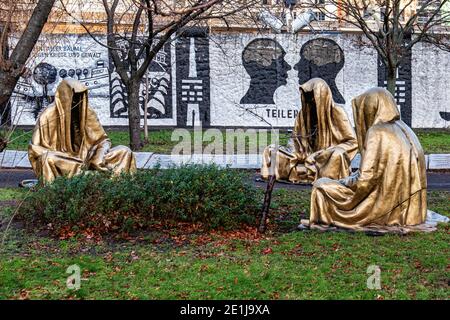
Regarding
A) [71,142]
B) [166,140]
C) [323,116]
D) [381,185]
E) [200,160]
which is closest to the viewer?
[381,185]

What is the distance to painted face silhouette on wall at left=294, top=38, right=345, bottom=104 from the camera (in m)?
22.3

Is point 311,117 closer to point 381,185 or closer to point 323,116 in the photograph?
point 323,116

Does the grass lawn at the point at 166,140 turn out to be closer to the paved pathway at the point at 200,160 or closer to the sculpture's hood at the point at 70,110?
the paved pathway at the point at 200,160

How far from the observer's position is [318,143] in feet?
40.3

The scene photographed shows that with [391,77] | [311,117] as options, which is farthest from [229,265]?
[391,77]

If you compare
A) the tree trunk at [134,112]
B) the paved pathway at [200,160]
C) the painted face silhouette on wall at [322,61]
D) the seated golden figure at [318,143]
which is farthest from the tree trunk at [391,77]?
the tree trunk at [134,112]

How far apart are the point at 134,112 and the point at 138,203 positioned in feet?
30.8

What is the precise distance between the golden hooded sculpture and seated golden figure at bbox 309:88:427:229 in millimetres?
3857

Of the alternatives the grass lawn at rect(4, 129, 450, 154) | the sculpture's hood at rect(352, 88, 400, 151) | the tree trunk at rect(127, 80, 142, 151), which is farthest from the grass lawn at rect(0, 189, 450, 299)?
the grass lawn at rect(4, 129, 450, 154)

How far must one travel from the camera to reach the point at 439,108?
22.3 metres

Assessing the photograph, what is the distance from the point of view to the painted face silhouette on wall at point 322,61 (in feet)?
73.0

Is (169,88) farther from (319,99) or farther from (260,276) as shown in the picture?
(260,276)

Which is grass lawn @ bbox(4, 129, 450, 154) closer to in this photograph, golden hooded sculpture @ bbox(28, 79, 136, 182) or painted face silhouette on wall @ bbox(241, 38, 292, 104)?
painted face silhouette on wall @ bbox(241, 38, 292, 104)

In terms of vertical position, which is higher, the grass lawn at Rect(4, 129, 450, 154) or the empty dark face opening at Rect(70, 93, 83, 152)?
the empty dark face opening at Rect(70, 93, 83, 152)
